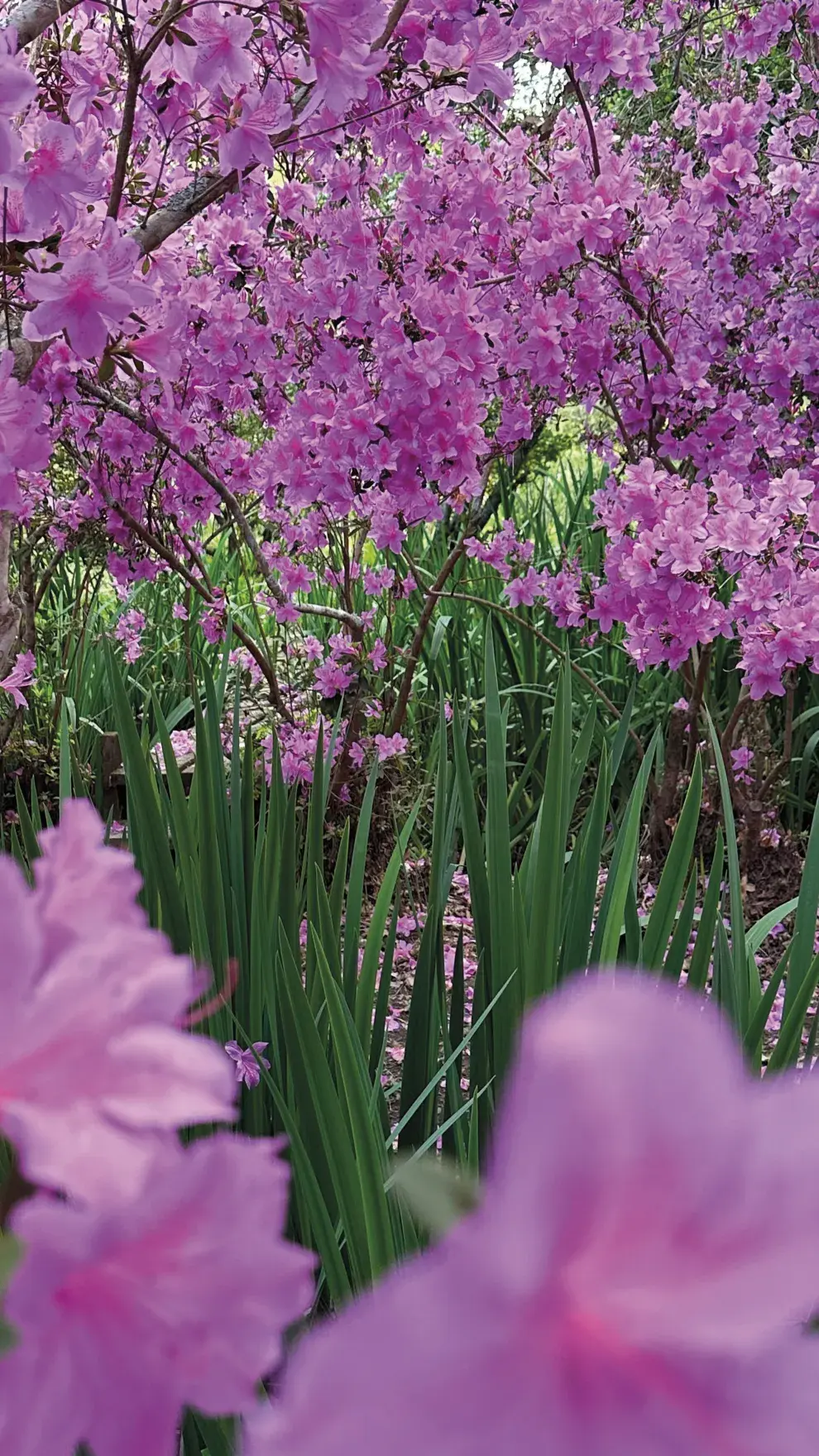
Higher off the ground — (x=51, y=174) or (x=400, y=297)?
(x=400, y=297)

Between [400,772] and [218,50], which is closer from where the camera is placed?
[218,50]

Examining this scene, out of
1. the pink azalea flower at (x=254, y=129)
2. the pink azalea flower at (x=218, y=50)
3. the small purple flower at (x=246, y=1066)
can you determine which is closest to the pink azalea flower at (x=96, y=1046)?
the small purple flower at (x=246, y=1066)

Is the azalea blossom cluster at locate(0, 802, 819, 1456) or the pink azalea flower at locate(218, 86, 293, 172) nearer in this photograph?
the azalea blossom cluster at locate(0, 802, 819, 1456)

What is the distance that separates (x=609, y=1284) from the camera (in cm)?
12

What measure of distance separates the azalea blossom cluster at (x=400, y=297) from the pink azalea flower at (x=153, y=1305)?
0.84 meters

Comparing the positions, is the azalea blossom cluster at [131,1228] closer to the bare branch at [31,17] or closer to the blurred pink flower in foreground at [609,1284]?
the blurred pink flower in foreground at [609,1284]

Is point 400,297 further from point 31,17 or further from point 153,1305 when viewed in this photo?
point 153,1305

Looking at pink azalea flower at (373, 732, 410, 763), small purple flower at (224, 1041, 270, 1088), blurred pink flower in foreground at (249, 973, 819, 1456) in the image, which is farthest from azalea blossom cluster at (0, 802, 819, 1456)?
pink azalea flower at (373, 732, 410, 763)

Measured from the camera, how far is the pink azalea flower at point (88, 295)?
3.09 ft

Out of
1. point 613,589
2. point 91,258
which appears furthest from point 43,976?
point 613,589

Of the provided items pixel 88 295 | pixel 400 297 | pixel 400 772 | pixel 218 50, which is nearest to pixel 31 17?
pixel 218 50

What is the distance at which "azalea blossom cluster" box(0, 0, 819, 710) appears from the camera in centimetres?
118

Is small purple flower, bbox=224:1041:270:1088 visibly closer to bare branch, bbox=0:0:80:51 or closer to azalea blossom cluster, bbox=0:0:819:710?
azalea blossom cluster, bbox=0:0:819:710

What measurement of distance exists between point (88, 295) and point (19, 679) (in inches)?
58.4
